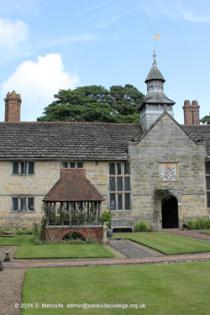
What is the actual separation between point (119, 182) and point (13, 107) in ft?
38.3

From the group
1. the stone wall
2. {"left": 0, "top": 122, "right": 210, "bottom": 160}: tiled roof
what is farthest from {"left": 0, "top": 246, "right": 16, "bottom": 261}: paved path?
the stone wall

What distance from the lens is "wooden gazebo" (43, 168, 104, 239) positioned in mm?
21531

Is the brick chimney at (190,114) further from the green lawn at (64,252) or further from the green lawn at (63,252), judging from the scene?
the green lawn at (63,252)

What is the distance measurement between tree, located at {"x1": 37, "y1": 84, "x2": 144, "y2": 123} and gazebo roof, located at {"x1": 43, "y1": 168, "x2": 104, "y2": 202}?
2722cm

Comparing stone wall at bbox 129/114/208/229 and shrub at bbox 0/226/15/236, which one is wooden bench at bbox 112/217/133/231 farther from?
shrub at bbox 0/226/15/236

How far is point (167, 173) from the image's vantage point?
3123 cm

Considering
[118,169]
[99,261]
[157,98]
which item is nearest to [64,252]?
[99,261]

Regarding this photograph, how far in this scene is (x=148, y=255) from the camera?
16328 mm

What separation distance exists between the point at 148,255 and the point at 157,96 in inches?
808

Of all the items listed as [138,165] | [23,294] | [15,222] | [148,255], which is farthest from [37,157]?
[23,294]

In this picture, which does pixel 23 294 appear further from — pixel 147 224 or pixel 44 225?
pixel 147 224

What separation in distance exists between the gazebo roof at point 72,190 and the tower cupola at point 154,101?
11514mm

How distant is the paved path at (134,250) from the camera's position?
1658 cm

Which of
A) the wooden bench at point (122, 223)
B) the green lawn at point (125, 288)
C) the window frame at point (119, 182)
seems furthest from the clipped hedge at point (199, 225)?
the green lawn at point (125, 288)
